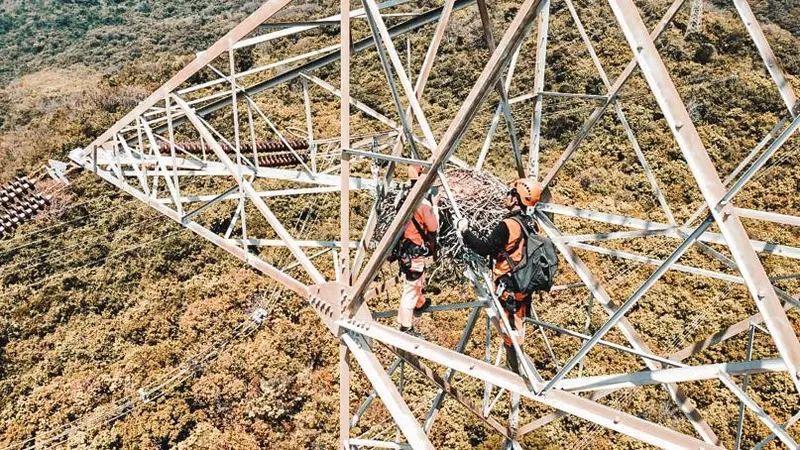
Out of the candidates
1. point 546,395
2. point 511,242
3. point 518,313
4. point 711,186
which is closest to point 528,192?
point 511,242

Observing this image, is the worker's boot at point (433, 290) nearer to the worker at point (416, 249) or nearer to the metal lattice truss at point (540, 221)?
the metal lattice truss at point (540, 221)

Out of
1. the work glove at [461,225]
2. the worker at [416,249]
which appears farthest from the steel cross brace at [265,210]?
the work glove at [461,225]

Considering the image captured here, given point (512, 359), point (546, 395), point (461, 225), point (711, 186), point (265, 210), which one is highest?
point (711, 186)

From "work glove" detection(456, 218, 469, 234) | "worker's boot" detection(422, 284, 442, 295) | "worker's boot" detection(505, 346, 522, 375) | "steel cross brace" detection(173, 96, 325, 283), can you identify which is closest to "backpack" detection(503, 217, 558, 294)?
"work glove" detection(456, 218, 469, 234)

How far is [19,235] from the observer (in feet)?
62.3

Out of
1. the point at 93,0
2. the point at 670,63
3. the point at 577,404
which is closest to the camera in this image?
the point at 577,404

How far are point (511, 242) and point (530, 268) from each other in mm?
360

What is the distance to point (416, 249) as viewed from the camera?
20.9 feet

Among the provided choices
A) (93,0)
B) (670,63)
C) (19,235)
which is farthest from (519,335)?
(93,0)

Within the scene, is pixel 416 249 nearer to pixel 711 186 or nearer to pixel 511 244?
pixel 511 244

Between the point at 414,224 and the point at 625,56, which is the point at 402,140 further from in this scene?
the point at 625,56

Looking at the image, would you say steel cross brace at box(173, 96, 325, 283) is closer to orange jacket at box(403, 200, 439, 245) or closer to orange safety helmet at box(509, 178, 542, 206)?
orange jacket at box(403, 200, 439, 245)

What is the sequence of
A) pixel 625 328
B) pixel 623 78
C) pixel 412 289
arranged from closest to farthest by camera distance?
pixel 625 328, pixel 412 289, pixel 623 78

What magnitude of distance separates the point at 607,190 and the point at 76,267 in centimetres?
1974
